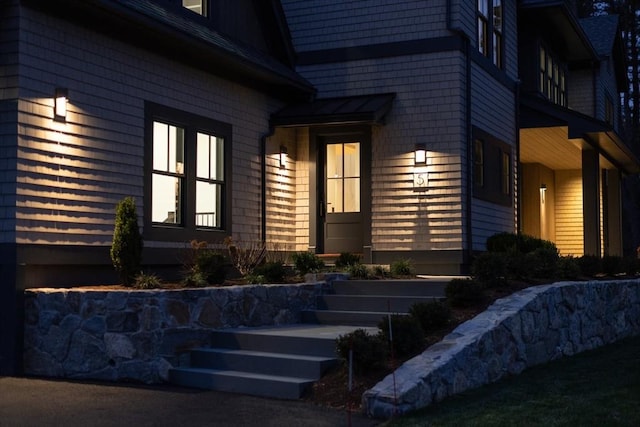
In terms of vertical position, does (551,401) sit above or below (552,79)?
below

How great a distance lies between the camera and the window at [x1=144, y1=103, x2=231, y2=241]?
11617mm

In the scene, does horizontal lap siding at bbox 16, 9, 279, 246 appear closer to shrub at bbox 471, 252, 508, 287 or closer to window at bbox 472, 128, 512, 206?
shrub at bbox 471, 252, 508, 287

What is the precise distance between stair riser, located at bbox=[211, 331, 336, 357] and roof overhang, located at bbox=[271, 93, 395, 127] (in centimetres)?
547

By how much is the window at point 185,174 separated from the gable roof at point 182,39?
0.88 meters

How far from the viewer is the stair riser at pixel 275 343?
883cm

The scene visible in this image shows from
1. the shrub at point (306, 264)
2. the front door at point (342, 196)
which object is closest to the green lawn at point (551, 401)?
the shrub at point (306, 264)

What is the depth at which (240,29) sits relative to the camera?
14.1 meters

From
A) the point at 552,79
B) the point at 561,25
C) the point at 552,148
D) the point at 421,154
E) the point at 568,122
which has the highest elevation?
the point at 561,25

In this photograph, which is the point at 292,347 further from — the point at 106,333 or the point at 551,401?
the point at 551,401

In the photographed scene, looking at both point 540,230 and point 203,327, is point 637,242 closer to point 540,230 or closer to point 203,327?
point 540,230

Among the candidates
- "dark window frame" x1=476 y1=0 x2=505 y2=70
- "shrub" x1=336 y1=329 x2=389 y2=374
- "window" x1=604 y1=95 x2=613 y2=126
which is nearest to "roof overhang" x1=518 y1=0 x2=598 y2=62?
"dark window frame" x1=476 y1=0 x2=505 y2=70

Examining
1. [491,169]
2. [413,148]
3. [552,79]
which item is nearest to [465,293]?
[413,148]

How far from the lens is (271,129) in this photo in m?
14.4

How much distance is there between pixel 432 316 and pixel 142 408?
3.22 metres
